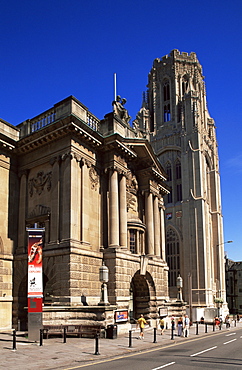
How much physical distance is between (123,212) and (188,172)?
4937 centimetres

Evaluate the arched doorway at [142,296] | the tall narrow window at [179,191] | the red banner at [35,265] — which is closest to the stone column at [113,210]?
the arched doorway at [142,296]

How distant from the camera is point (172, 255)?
79750 mm

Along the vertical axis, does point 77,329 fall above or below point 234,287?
above

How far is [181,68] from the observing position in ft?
307

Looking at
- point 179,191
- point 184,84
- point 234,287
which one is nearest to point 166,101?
point 184,84

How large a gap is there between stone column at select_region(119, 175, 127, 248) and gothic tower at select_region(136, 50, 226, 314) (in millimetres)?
44909

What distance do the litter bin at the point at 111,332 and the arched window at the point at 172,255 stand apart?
2190 inches

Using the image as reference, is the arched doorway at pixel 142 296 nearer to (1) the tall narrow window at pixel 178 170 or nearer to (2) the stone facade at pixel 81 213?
(2) the stone facade at pixel 81 213

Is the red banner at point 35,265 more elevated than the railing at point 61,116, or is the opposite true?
the railing at point 61,116

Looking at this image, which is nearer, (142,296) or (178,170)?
(142,296)

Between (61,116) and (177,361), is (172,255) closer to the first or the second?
(61,116)

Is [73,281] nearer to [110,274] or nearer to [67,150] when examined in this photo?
[110,274]

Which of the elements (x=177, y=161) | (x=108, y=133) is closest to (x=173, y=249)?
(x=177, y=161)

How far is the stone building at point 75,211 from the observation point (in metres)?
28.8
